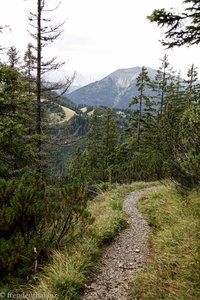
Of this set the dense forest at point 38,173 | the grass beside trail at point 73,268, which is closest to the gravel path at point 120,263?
the grass beside trail at point 73,268

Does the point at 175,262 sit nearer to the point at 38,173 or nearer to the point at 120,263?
the point at 120,263

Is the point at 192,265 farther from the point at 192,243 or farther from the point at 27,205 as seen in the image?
the point at 27,205

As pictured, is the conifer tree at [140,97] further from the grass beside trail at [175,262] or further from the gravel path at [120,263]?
the grass beside trail at [175,262]

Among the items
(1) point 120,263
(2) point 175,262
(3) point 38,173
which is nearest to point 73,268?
(1) point 120,263

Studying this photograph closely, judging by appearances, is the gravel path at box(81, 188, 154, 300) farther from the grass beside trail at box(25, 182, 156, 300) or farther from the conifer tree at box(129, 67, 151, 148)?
the conifer tree at box(129, 67, 151, 148)

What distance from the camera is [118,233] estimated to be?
8.22 m

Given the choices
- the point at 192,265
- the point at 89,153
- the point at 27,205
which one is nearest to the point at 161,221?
the point at 192,265

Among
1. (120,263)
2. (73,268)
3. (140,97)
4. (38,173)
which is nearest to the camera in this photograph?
(73,268)

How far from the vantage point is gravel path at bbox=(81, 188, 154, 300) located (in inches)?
196

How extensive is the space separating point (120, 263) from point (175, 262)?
4.89ft

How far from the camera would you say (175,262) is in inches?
201

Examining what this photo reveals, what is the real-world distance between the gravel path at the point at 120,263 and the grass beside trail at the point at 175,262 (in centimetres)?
26

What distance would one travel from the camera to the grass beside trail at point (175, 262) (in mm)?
4262

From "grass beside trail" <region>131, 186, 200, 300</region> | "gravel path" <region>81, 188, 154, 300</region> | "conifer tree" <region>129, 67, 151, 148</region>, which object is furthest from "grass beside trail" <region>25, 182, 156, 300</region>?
"conifer tree" <region>129, 67, 151, 148</region>
